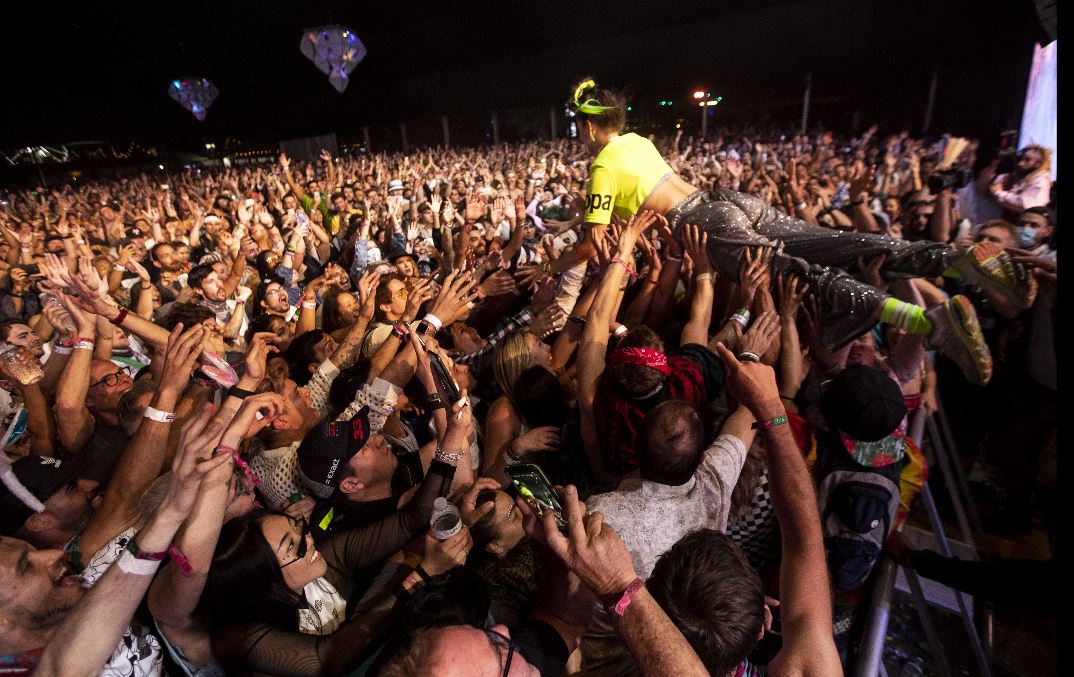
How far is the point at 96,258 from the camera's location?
17.3 feet

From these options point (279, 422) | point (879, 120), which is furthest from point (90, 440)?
point (879, 120)

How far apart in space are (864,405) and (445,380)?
143cm

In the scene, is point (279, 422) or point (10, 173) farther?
point (10, 173)

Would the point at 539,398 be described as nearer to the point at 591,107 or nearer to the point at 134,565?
the point at 134,565

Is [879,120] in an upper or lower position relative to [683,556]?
upper

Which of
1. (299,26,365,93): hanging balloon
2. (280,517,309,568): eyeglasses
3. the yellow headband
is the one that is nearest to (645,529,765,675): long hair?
(280,517,309,568): eyeglasses

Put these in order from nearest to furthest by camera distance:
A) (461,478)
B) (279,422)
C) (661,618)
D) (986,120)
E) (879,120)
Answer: (661,618) < (461,478) < (279,422) < (986,120) < (879,120)

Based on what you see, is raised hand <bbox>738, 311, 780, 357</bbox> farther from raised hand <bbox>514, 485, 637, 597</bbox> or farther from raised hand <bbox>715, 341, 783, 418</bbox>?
raised hand <bbox>514, 485, 637, 597</bbox>

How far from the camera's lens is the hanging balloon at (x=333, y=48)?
10125 mm

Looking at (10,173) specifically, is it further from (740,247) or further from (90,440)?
(740,247)

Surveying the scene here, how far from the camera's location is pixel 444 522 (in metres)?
1.53

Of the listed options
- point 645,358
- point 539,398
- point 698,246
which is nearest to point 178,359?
point 539,398

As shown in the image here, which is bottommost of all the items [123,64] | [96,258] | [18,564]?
[18,564]

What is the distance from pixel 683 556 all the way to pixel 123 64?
23412 millimetres
